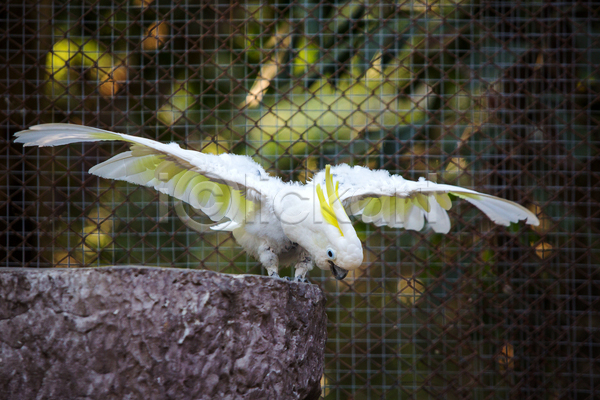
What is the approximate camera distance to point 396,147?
2293 mm

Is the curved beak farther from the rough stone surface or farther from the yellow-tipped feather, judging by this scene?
the rough stone surface

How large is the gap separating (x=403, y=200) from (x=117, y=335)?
993mm

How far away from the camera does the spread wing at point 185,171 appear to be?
4.09 ft

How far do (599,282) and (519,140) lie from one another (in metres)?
0.64

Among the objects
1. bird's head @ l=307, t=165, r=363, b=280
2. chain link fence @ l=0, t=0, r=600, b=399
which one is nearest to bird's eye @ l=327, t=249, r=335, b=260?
bird's head @ l=307, t=165, r=363, b=280

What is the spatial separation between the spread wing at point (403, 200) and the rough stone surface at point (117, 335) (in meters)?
0.54

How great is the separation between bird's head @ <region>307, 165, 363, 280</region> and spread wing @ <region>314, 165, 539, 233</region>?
132 mm

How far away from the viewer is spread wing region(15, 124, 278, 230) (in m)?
1.25

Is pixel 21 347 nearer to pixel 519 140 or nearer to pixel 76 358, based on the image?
pixel 76 358

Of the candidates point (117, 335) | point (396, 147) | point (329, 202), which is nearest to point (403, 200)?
point (329, 202)

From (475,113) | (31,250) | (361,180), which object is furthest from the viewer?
(475,113)

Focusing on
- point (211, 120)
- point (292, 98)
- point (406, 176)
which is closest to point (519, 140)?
point (406, 176)

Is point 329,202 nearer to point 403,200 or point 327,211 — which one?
point 327,211

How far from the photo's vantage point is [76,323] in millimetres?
1041
